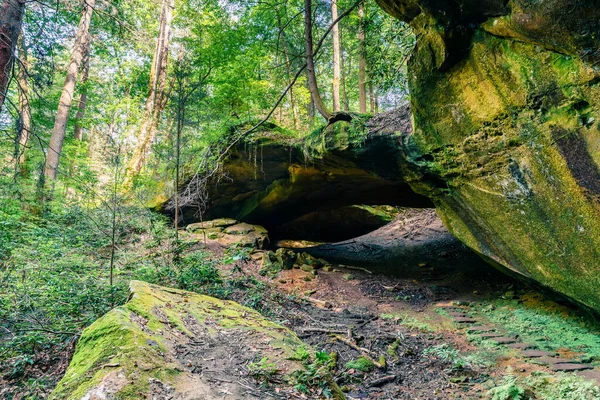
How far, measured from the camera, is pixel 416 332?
573 cm

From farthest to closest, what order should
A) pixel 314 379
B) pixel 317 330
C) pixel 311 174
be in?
pixel 311 174
pixel 317 330
pixel 314 379

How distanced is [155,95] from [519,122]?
13.1m

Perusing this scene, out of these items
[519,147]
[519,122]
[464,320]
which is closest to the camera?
[519,122]

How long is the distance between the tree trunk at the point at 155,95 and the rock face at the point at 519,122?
10394mm

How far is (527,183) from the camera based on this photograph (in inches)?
178

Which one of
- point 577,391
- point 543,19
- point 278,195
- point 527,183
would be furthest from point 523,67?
point 278,195

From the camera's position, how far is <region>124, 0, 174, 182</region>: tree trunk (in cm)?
1259

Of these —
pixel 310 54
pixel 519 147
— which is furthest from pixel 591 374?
pixel 310 54

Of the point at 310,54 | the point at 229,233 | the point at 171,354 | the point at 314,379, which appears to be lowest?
the point at 314,379

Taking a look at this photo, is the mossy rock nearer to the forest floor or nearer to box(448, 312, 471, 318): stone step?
the forest floor

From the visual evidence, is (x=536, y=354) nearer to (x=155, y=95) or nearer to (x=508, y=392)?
(x=508, y=392)

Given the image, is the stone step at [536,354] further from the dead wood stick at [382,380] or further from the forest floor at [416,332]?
the dead wood stick at [382,380]

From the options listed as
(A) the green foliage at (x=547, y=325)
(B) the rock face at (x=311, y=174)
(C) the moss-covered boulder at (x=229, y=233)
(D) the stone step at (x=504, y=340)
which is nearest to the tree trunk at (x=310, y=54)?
(B) the rock face at (x=311, y=174)

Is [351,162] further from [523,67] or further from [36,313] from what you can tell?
[36,313]
